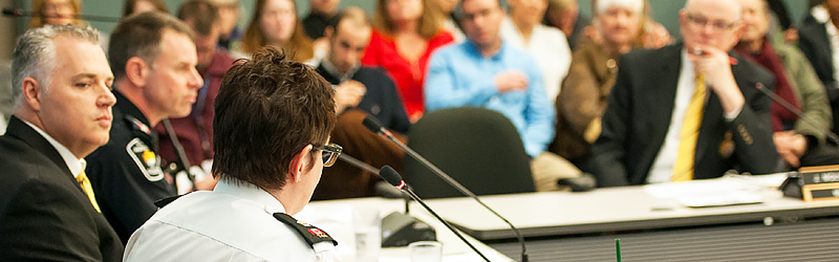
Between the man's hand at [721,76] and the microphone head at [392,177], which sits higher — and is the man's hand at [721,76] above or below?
above

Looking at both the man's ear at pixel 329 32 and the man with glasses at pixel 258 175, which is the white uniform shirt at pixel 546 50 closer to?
the man's ear at pixel 329 32

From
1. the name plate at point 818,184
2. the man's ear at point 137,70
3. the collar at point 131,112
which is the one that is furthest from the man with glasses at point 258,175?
the name plate at point 818,184

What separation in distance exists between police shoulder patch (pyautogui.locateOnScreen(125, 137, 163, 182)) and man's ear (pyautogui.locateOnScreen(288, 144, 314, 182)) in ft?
2.83

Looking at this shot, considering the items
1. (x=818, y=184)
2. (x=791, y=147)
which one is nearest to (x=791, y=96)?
(x=791, y=147)

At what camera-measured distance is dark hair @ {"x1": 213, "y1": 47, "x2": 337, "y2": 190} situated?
1.04 m

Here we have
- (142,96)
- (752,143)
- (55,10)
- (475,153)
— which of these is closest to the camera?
(142,96)

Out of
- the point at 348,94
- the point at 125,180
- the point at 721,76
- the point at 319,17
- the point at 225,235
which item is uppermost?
the point at 319,17

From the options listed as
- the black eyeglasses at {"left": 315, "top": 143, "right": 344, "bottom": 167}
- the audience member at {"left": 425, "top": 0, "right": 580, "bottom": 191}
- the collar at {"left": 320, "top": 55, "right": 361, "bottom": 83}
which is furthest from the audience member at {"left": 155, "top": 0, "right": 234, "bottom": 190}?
the black eyeglasses at {"left": 315, "top": 143, "right": 344, "bottom": 167}

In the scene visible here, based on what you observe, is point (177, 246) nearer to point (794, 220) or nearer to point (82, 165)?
point (82, 165)

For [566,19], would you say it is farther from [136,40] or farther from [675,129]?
[136,40]

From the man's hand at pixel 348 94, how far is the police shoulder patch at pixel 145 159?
153 cm

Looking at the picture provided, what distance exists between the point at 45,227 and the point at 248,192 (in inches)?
19.7

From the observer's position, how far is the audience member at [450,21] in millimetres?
4379

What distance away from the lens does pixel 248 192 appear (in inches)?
42.6
